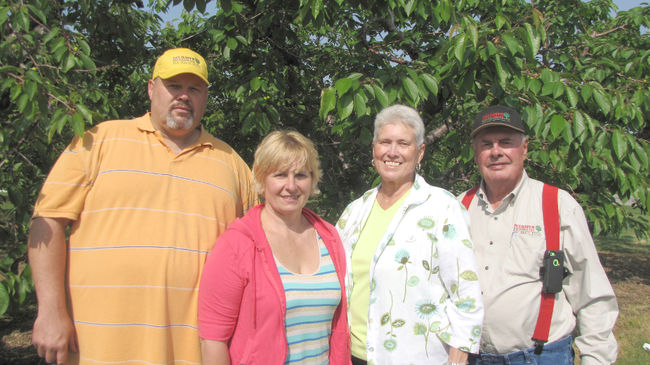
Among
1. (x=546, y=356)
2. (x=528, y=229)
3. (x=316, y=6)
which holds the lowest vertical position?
(x=546, y=356)

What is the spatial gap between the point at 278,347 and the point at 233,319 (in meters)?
0.22

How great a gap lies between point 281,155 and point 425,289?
892 millimetres

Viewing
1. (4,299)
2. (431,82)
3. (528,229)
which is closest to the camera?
(4,299)

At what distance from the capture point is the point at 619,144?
2.64m

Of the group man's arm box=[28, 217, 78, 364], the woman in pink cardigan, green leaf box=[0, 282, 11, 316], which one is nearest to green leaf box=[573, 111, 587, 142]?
the woman in pink cardigan

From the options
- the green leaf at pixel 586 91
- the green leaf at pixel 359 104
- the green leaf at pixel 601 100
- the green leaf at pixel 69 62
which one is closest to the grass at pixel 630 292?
the green leaf at pixel 601 100

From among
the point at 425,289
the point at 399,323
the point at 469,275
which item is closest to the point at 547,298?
the point at 469,275

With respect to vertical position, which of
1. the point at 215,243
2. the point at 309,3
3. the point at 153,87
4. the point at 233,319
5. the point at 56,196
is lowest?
the point at 233,319

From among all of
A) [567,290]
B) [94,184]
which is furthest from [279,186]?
[567,290]

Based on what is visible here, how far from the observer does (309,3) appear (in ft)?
7.41

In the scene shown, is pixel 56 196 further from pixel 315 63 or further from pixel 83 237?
pixel 315 63

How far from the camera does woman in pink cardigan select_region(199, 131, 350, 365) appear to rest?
190 centimetres

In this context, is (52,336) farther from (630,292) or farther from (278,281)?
(630,292)

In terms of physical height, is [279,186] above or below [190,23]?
below
